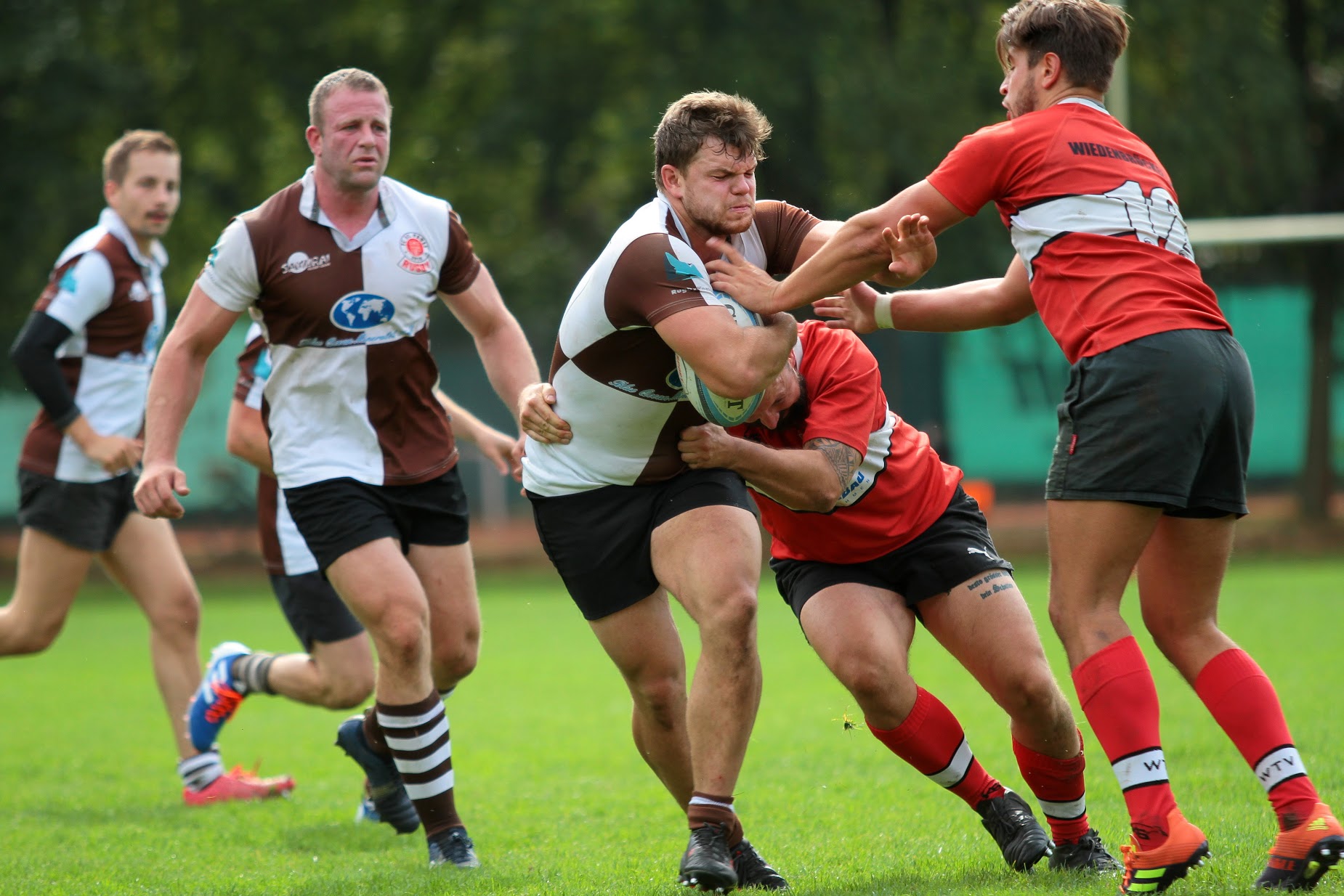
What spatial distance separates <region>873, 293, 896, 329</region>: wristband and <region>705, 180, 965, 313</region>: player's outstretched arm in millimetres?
545

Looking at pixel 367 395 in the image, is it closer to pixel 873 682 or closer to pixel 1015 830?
pixel 873 682

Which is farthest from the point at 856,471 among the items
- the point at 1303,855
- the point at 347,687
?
the point at 347,687

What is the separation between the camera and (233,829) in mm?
5809

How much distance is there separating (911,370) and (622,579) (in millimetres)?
14511

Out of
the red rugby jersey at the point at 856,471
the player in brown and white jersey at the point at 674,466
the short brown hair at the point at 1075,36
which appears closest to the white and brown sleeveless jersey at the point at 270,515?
the player in brown and white jersey at the point at 674,466

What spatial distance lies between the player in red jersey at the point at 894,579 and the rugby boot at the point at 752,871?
0.58m

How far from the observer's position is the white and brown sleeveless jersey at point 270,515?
6.10 meters

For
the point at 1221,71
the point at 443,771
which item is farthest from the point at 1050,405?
the point at 443,771

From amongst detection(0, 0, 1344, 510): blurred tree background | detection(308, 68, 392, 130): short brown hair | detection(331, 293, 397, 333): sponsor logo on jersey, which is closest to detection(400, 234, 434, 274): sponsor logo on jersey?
detection(331, 293, 397, 333): sponsor logo on jersey

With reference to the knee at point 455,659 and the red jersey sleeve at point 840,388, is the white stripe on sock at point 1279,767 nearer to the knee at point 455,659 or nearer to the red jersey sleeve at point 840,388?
the red jersey sleeve at point 840,388

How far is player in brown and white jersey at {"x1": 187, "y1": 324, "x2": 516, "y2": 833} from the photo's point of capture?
6070 millimetres

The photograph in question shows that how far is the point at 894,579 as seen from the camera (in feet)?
15.3

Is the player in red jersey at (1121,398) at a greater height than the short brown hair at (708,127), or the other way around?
the short brown hair at (708,127)

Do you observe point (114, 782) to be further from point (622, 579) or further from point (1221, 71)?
point (1221, 71)
